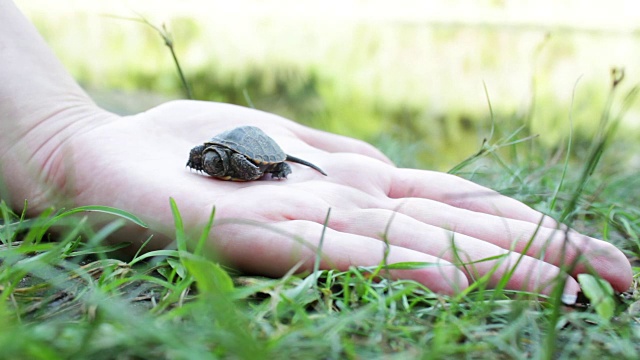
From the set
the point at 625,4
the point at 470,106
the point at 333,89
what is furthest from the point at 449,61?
the point at 625,4

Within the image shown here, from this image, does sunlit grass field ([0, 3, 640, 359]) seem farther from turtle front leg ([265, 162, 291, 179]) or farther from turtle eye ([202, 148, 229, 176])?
turtle front leg ([265, 162, 291, 179])

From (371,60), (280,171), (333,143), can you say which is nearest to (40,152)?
(280,171)

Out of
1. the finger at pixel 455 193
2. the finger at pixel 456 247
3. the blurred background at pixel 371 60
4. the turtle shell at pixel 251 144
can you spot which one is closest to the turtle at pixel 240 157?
the turtle shell at pixel 251 144

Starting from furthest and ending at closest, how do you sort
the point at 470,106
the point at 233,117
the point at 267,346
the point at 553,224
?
the point at 470,106 < the point at 233,117 < the point at 553,224 < the point at 267,346

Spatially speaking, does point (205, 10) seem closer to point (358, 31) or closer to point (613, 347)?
point (358, 31)

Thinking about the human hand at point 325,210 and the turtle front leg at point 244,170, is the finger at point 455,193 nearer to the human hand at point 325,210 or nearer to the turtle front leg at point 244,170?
the human hand at point 325,210

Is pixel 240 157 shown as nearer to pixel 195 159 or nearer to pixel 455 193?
pixel 195 159
